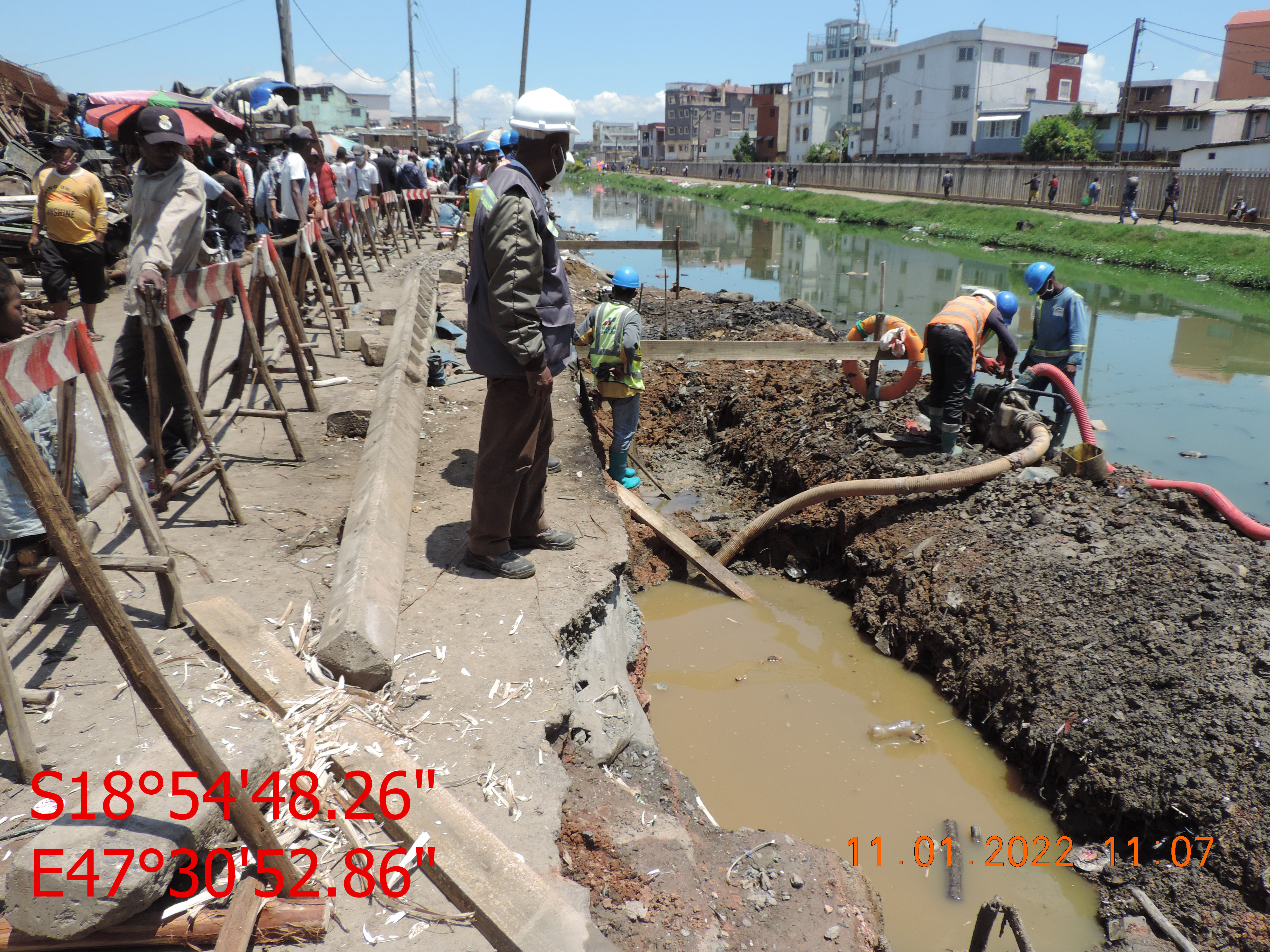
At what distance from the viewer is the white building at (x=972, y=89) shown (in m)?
52.8

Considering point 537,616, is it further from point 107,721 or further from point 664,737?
point 107,721

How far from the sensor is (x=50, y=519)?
1.65m

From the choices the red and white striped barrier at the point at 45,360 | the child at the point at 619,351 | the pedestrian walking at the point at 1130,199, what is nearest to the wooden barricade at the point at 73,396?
the red and white striped barrier at the point at 45,360

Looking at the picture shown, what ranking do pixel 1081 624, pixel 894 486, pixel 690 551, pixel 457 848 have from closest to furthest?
pixel 457 848 → pixel 1081 624 → pixel 894 486 → pixel 690 551

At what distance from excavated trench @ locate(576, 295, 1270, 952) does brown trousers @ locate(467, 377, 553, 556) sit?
158 cm

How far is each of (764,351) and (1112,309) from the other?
14.0 m

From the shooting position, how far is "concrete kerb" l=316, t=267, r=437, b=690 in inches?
114

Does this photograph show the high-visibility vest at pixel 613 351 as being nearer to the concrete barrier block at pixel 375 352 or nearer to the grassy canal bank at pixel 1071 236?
the concrete barrier block at pixel 375 352

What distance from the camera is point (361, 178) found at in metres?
13.6

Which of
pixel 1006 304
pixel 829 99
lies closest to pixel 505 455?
pixel 1006 304

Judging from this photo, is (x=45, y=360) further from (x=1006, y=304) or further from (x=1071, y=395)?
(x=1006, y=304)

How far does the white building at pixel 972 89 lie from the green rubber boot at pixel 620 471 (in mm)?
52748

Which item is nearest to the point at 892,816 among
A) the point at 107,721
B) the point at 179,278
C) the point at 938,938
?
the point at 938,938

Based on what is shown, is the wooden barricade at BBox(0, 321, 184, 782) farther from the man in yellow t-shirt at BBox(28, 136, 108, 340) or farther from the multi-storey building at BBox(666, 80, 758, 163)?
the multi-storey building at BBox(666, 80, 758, 163)
